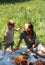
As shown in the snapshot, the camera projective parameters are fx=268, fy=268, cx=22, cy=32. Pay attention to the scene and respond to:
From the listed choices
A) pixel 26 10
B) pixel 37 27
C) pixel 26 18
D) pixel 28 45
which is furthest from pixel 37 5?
pixel 28 45

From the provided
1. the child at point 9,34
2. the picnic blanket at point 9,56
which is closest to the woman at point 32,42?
the picnic blanket at point 9,56

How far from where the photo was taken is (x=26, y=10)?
9.51 metres

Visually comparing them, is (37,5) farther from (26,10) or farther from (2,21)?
(2,21)

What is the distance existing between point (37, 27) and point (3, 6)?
297 cm

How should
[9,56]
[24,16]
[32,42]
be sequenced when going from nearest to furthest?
[9,56]
[32,42]
[24,16]

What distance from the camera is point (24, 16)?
875cm

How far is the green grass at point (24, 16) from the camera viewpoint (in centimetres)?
752

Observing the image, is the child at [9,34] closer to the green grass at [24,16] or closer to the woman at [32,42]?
the woman at [32,42]

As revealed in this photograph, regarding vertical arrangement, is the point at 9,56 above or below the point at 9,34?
below

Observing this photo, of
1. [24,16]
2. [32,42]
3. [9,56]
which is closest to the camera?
[9,56]

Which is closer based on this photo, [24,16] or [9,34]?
[9,34]

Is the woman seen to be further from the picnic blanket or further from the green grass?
the green grass

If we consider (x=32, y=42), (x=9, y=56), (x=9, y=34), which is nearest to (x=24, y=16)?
(x=32, y=42)

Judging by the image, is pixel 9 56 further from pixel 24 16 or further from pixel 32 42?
pixel 24 16
